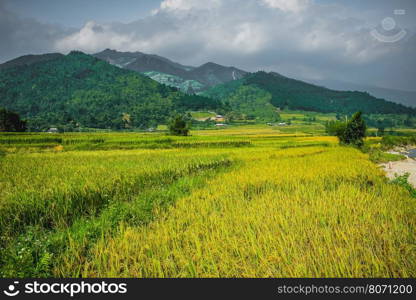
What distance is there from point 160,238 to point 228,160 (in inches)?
419

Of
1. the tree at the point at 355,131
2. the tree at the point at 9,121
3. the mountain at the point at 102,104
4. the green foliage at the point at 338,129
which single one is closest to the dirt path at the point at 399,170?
the tree at the point at 355,131

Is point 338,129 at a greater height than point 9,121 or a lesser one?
lesser

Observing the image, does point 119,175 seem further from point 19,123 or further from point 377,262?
point 19,123

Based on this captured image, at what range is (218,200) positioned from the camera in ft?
20.3

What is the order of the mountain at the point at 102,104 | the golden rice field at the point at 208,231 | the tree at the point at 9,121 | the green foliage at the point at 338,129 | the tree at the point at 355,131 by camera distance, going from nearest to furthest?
the golden rice field at the point at 208,231, the tree at the point at 355,131, the green foliage at the point at 338,129, the tree at the point at 9,121, the mountain at the point at 102,104

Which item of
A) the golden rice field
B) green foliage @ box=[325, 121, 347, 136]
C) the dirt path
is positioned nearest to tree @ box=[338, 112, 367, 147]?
green foliage @ box=[325, 121, 347, 136]

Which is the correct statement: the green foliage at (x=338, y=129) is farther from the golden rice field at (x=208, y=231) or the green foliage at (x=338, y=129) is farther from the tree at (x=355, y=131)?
the golden rice field at (x=208, y=231)

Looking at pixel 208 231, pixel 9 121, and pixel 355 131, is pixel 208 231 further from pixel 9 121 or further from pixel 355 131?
pixel 9 121

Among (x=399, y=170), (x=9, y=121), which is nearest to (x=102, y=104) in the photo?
(x=9, y=121)

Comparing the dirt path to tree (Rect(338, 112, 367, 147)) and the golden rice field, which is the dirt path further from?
the golden rice field

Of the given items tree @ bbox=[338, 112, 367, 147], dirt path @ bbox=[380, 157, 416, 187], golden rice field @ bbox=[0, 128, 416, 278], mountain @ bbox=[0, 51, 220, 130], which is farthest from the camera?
mountain @ bbox=[0, 51, 220, 130]

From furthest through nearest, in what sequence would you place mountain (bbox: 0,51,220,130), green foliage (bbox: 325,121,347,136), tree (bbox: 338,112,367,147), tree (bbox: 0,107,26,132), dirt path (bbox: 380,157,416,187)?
mountain (bbox: 0,51,220,130)
tree (bbox: 0,107,26,132)
green foliage (bbox: 325,121,347,136)
tree (bbox: 338,112,367,147)
dirt path (bbox: 380,157,416,187)

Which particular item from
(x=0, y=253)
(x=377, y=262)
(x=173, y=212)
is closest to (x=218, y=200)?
(x=173, y=212)

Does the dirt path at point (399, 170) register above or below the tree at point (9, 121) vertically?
below
